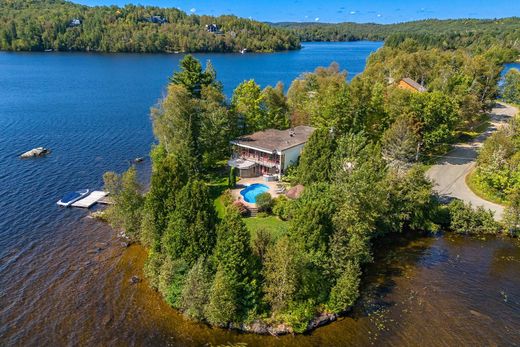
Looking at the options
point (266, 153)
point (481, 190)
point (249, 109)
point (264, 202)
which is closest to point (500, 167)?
point (481, 190)

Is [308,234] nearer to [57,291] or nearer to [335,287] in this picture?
[335,287]

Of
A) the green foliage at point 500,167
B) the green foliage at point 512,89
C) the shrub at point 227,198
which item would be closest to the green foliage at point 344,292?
the shrub at point 227,198

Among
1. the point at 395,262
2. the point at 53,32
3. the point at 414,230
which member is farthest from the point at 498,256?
the point at 53,32

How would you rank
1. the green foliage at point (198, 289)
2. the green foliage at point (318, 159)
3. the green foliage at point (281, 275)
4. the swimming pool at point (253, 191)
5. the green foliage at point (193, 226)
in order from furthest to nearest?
the swimming pool at point (253, 191) → the green foliage at point (318, 159) → the green foliage at point (193, 226) → the green foliage at point (198, 289) → the green foliage at point (281, 275)

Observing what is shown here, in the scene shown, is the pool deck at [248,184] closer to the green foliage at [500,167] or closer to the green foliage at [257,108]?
the green foliage at [257,108]

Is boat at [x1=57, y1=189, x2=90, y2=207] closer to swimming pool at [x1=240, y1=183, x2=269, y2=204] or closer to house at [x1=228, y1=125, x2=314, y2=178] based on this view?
house at [x1=228, y1=125, x2=314, y2=178]

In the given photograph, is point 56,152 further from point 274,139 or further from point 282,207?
point 282,207
